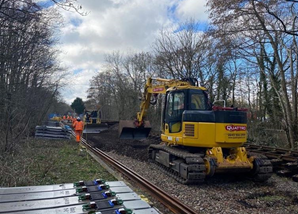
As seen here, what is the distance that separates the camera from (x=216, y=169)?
802 cm

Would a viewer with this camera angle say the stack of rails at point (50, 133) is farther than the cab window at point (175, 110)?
Yes

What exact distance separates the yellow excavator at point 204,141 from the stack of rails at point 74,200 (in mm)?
4786

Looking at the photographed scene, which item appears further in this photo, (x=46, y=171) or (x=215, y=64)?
(x=215, y=64)

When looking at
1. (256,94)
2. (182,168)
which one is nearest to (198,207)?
(182,168)

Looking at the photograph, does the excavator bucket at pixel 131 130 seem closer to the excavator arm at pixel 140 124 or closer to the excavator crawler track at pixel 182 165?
the excavator arm at pixel 140 124

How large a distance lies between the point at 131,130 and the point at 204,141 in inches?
330

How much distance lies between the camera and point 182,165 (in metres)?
8.10

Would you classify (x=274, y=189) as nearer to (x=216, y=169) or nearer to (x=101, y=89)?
(x=216, y=169)

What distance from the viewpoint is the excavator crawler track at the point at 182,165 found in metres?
7.76

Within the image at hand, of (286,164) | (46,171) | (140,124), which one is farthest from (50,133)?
(286,164)

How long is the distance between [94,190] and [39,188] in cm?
69

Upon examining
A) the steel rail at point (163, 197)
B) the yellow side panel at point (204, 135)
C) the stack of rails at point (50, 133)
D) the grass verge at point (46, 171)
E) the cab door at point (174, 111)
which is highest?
the cab door at point (174, 111)

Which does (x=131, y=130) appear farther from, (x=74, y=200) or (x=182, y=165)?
(x=74, y=200)

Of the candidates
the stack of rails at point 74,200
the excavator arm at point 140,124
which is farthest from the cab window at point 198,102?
the stack of rails at point 74,200
